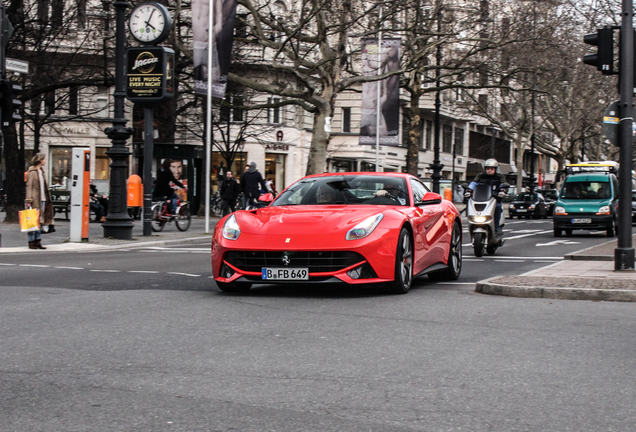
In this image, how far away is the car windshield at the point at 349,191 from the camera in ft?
34.7

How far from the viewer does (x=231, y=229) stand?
9.68 metres

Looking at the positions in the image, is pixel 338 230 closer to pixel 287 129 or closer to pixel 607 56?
pixel 607 56

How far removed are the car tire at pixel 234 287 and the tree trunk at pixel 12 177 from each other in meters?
18.9

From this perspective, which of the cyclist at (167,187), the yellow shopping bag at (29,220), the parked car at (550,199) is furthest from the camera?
the parked car at (550,199)

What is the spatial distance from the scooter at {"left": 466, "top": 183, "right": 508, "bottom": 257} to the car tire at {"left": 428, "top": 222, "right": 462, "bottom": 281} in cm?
522

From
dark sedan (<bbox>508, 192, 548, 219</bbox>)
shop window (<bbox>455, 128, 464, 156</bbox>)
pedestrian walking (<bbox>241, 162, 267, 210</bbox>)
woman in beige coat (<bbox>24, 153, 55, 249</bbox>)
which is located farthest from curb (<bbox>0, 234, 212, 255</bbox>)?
shop window (<bbox>455, 128, 464, 156</bbox>)

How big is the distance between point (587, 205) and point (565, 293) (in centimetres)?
1908

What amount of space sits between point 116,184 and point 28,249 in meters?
3.18

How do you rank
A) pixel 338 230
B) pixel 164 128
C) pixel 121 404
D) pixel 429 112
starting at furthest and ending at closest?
1. pixel 429 112
2. pixel 164 128
3. pixel 338 230
4. pixel 121 404

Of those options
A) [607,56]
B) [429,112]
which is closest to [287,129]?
[429,112]

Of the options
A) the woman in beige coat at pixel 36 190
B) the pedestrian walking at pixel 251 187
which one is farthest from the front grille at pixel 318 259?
the pedestrian walking at pixel 251 187

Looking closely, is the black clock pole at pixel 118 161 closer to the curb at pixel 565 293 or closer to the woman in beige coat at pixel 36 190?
the woman in beige coat at pixel 36 190

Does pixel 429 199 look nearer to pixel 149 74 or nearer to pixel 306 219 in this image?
pixel 306 219

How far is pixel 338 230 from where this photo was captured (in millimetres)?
9312
